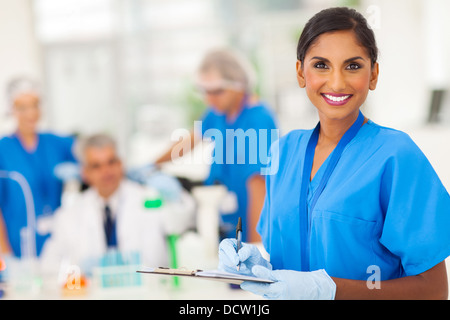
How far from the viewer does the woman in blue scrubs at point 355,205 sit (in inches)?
30.0

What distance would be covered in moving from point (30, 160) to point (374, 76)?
7.43 feet

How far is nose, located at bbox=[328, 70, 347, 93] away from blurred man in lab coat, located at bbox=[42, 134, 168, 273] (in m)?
1.31

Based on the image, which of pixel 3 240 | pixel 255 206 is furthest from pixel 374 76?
pixel 3 240

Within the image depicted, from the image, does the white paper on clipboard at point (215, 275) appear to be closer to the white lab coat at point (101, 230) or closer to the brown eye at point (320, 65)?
the brown eye at point (320, 65)

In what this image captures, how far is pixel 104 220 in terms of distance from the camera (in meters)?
2.16

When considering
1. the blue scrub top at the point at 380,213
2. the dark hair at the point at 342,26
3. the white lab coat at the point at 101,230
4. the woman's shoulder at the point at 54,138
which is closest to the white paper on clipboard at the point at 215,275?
the blue scrub top at the point at 380,213

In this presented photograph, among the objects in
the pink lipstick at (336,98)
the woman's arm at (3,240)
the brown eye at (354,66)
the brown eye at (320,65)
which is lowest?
the woman's arm at (3,240)

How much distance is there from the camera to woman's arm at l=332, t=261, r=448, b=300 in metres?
0.78

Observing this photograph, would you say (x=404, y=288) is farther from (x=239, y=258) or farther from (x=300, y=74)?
(x=300, y=74)

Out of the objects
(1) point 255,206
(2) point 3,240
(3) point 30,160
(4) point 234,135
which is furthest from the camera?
(3) point 30,160

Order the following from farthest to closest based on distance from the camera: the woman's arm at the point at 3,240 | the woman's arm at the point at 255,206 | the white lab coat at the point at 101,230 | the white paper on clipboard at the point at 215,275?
the woman's arm at the point at 3,240, the white lab coat at the point at 101,230, the woman's arm at the point at 255,206, the white paper on clipboard at the point at 215,275
